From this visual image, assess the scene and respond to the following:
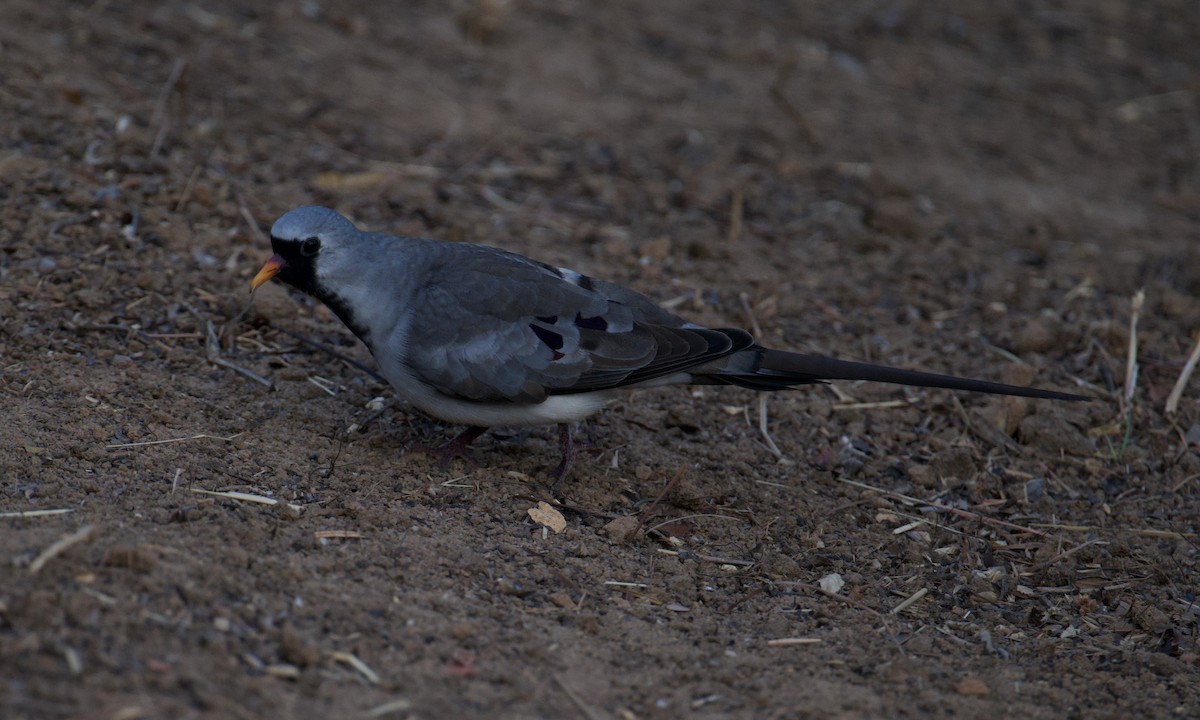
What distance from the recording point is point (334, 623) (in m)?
3.79

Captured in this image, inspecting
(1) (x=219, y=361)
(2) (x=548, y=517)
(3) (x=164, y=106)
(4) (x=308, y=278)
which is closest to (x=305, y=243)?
(4) (x=308, y=278)

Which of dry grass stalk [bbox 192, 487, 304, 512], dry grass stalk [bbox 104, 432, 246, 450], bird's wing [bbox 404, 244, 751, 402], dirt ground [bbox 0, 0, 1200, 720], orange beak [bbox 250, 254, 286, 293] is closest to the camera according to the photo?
dirt ground [bbox 0, 0, 1200, 720]

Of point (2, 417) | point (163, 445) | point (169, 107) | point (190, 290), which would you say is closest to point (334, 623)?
point (163, 445)

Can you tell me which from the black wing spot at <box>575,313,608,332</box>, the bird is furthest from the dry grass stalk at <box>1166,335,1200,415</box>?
the black wing spot at <box>575,313,608,332</box>

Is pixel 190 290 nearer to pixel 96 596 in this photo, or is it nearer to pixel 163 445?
pixel 163 445

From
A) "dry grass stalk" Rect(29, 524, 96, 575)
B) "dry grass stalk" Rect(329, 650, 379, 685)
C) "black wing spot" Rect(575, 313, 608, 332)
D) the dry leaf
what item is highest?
"black wing spot" Rect(575, 313, 608, 332)

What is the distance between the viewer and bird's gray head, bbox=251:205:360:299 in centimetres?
495

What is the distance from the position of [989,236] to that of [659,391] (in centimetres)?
297

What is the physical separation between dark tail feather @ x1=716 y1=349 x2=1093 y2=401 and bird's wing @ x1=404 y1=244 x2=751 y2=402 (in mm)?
152

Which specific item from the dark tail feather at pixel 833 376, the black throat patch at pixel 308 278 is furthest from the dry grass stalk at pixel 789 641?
the black throat patch at pixel 308 278

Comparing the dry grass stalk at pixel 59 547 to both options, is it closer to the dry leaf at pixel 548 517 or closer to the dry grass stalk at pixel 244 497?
the dry grass stalk at pixel 244 497

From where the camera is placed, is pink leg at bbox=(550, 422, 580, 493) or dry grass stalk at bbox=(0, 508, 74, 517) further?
pink leg at bbox=(550, 422, 580, 493)

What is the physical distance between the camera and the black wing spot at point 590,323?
501 cm

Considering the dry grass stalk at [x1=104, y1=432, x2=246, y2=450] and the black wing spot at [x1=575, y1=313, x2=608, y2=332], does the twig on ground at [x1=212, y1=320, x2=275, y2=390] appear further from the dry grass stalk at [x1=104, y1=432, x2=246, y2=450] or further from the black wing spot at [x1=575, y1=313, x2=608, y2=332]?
the black wing spot at [x1=575, y1=313, x2=608, y2=332]
